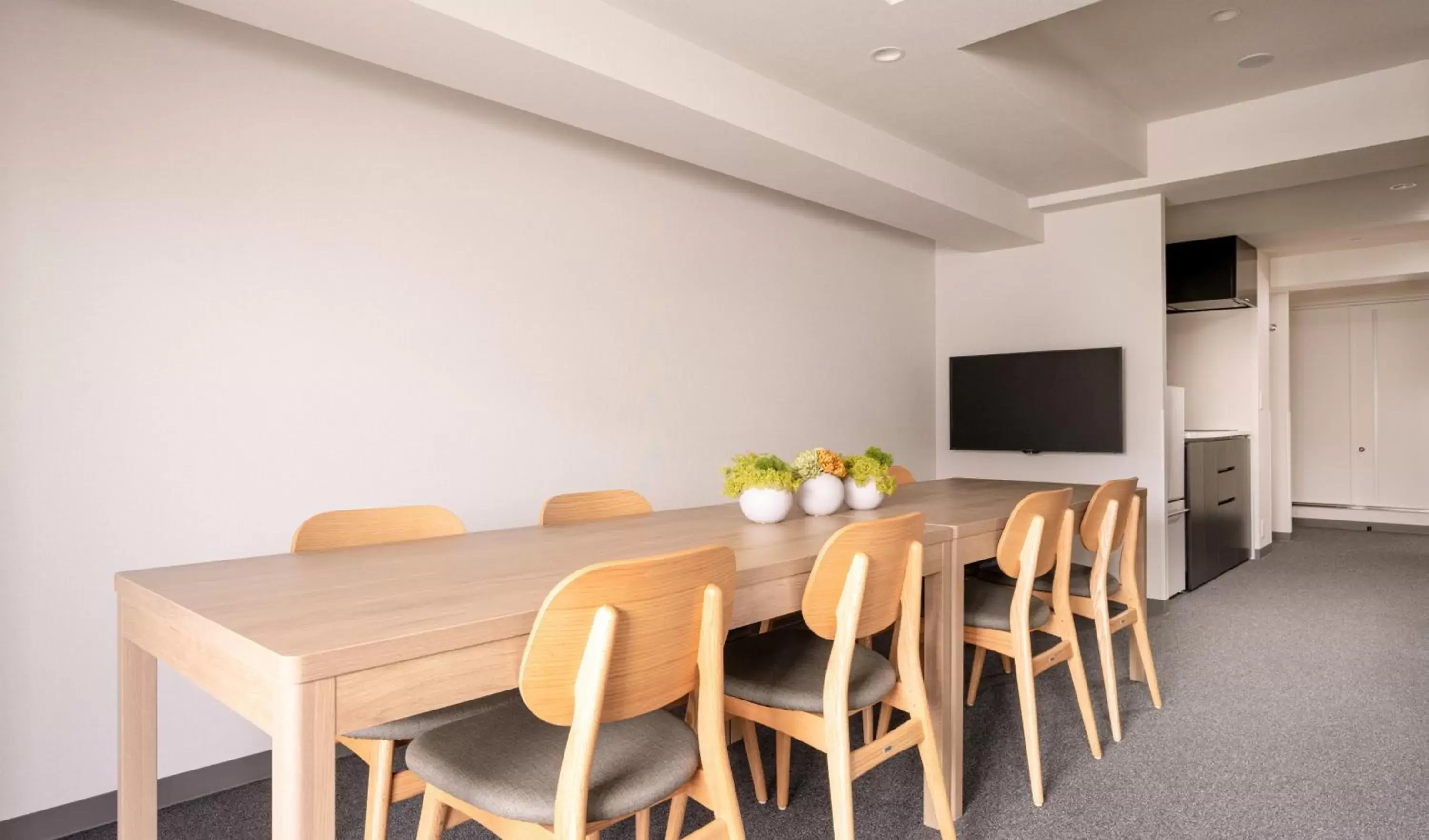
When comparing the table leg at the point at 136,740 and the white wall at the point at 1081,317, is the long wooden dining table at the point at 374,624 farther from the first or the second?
the white wall at the point at 1081,317

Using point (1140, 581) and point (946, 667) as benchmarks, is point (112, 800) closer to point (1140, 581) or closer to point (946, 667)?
point (946, 667)

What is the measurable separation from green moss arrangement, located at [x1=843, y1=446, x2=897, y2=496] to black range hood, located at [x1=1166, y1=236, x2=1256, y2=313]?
4112 millimetres

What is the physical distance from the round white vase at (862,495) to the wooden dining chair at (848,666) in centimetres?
55

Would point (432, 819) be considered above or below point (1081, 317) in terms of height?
below

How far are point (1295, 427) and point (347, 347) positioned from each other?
28.7 feet

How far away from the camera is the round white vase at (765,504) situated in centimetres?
233

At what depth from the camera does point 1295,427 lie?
812 cm

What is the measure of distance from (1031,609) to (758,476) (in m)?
1.03

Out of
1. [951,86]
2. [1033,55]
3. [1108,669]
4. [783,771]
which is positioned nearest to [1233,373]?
[1033,55]

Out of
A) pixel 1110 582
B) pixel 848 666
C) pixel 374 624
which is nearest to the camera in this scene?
pixel 374 624

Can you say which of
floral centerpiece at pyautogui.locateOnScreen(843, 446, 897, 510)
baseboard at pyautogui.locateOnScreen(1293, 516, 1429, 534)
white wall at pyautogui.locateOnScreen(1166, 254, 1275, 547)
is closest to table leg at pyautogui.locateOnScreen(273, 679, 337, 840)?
floral centerpiece at pyautogui.locateOnScreen(843, 446, 897, 510)

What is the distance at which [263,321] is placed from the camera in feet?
8.33

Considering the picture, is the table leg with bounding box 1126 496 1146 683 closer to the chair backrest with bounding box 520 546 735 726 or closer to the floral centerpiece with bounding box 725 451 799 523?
the floral centerpiece with bounding box 725 451 799 523

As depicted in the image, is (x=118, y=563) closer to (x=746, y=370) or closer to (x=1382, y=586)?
(x=746, y=370)
